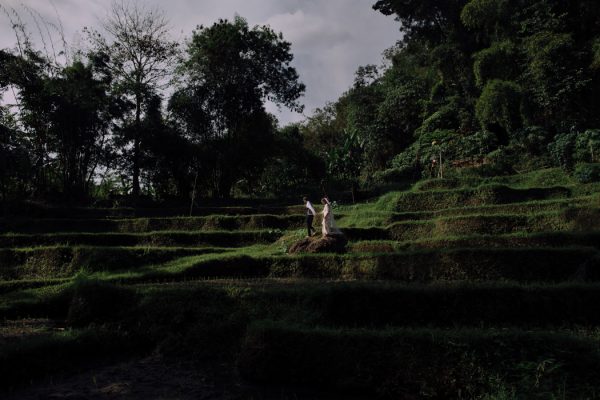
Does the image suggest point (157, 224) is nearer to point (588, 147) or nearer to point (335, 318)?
point (335, 318)

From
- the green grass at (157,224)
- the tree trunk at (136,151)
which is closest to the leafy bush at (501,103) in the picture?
the green grass at (157,224)

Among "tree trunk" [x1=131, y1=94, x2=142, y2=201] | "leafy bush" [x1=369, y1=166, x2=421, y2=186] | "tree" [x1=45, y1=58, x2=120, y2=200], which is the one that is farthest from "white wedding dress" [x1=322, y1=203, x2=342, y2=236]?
"tree" [x1=45, y1=58, x2=120, y2=200]

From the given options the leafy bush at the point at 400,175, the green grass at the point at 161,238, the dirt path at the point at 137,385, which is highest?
the leafy bush at the point at 400,175

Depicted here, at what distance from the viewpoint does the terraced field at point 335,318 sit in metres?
5.47

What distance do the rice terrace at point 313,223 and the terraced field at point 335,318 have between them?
4cm

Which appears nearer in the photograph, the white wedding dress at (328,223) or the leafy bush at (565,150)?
the white wedding dress at (328,223)

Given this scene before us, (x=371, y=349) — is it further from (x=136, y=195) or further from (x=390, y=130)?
(x=390, y=130)

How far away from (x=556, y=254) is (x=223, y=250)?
10.00 m

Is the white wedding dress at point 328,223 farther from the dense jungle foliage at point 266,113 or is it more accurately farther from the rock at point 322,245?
the dense jungle foliage at point 266,113

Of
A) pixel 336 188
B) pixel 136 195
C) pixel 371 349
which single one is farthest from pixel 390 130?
pixel 371 349

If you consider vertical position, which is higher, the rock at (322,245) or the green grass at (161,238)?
the green grass at (161,238)

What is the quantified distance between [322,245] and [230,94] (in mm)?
16464

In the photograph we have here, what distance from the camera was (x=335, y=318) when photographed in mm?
8266

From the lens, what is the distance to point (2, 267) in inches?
608
